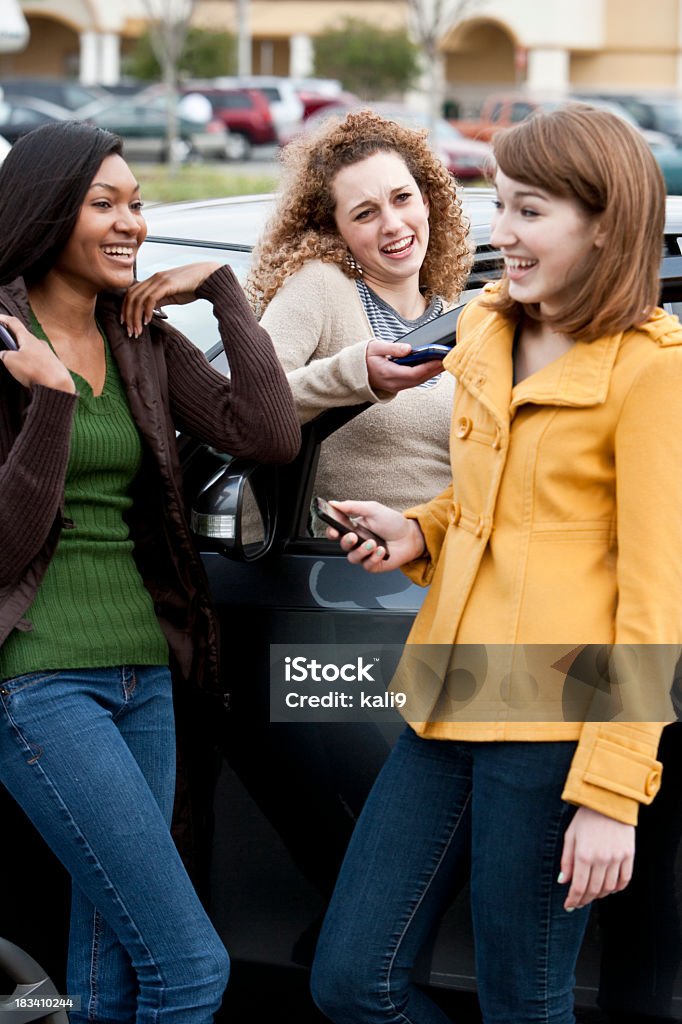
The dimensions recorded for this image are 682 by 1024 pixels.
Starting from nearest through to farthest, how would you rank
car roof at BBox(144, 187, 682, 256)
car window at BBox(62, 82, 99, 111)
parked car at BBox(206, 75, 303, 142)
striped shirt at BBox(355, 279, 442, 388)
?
striped shirt at BBox(355, 279, 442, 388) → car roof at BBox(144, 187, 682, 256) → car window at BBox(62, 82, 99, 111) → parked car at BBox(206, 75, 303, 142)

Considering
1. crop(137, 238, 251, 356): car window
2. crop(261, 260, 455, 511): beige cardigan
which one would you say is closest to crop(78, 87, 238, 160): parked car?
crop(137, 238, 251, 356): car window

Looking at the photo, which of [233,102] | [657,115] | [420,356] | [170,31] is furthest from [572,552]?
[233,102]

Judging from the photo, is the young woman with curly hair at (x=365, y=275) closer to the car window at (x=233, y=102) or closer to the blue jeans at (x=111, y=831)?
the blue jeans at (x=111, y=831)

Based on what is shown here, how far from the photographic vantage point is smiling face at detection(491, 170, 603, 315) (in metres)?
1.85

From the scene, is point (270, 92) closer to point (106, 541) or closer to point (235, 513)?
point (235, 513)

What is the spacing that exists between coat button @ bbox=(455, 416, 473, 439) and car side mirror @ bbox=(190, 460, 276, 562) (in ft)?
1.50

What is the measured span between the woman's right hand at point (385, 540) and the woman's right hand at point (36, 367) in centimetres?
45

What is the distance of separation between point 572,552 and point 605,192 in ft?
1.52

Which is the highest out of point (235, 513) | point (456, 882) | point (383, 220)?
point (383, 220)

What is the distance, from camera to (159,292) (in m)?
2.32

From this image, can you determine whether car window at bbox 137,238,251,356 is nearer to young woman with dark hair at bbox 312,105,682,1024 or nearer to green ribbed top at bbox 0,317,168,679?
green ribbed top at bbox 0,317,168,679

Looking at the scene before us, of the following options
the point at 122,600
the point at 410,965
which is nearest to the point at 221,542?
the point at 122,600

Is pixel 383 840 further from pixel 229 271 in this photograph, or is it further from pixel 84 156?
pixel 84 156

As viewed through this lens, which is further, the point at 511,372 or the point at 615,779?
the point at 511,372
